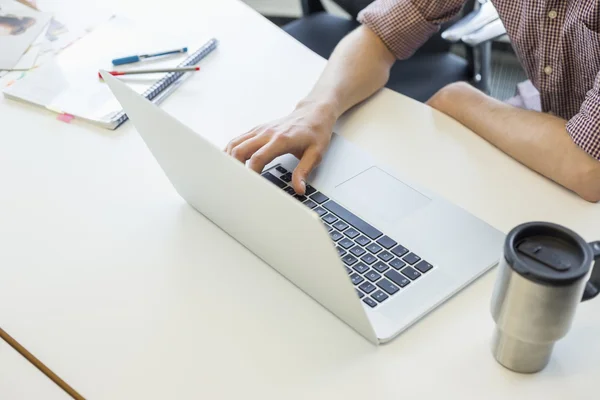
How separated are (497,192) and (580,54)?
0.34 metres

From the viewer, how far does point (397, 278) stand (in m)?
0.81

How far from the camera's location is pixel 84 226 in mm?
963

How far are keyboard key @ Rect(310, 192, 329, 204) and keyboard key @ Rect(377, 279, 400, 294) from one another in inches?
7.2

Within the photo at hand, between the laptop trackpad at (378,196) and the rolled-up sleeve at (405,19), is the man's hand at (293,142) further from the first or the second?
the rolled-up sleeve at (405,19)

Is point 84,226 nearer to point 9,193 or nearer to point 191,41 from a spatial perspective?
point 9,193

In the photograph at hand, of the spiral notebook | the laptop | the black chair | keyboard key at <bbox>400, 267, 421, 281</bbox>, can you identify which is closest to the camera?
the laptop

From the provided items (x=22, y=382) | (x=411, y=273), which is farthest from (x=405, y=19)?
(x=22, y=382)

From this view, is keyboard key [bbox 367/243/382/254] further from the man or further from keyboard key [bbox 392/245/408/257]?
the man

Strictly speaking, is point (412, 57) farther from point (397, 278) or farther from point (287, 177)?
point (397, 278)

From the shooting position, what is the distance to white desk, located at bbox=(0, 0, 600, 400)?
2.37ft

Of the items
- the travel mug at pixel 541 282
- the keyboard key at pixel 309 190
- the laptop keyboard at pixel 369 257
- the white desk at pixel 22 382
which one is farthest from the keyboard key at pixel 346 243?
the white desk at pixel 22 382

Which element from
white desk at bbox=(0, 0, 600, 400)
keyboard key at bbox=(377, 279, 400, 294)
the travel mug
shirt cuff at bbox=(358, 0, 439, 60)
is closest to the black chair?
shirt cuff at bbox=(358, 0, 439, 60)

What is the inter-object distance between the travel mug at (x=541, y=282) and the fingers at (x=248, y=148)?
453 millimetres

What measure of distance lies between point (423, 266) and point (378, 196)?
0.16m
